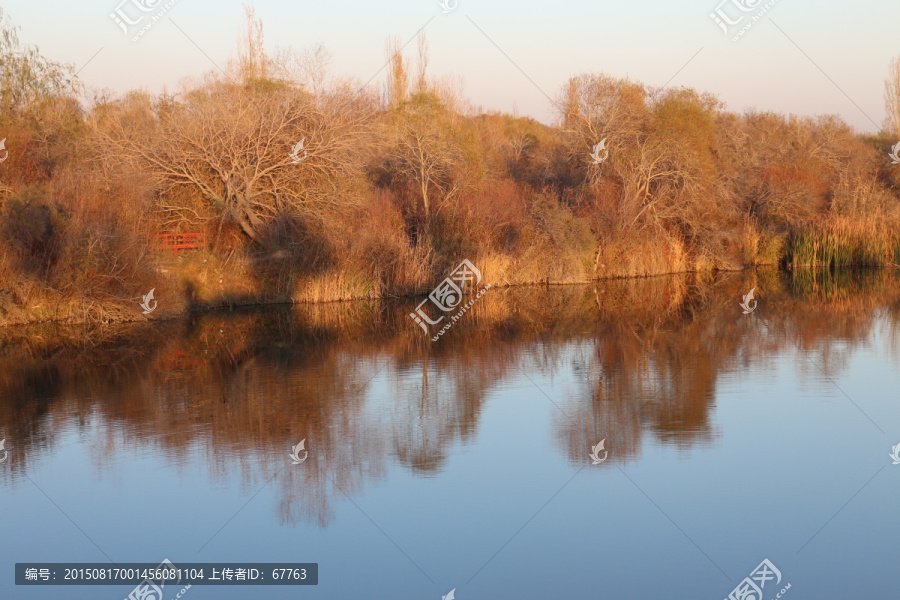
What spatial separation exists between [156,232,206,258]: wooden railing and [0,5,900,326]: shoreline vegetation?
12.4 inches

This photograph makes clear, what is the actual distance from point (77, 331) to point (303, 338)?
203 inches

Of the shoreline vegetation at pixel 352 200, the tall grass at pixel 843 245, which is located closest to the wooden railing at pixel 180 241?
the shoreline vegetation at pixel 352 200

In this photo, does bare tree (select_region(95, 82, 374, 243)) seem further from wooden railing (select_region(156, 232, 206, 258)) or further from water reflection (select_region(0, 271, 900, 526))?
water reflection (select_region(0, 271, 900, 526))

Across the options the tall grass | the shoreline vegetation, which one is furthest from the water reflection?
the tall grass

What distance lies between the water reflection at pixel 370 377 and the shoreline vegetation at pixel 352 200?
1.66 m

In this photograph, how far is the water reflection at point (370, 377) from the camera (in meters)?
9.33

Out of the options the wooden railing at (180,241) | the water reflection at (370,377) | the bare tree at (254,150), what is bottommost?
the water reflection at (370,377)

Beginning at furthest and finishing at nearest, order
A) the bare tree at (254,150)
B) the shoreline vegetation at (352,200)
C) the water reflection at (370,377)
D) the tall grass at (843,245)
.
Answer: the tall grass at (843,245) < the bare tree at (254,150) < the shoreline vegetation at (352,200) < the water reflection at (370,377)

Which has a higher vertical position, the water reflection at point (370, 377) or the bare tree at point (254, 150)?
the bare tree at point (254, 150)

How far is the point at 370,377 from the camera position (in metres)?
13.4

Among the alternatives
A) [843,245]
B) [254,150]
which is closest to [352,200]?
[254,150]

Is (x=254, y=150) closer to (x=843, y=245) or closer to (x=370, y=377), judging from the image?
(x=370, y=377)

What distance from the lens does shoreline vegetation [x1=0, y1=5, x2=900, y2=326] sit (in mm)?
20469

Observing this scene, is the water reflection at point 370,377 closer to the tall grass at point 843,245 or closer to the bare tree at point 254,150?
the bare tree at point 254,150
